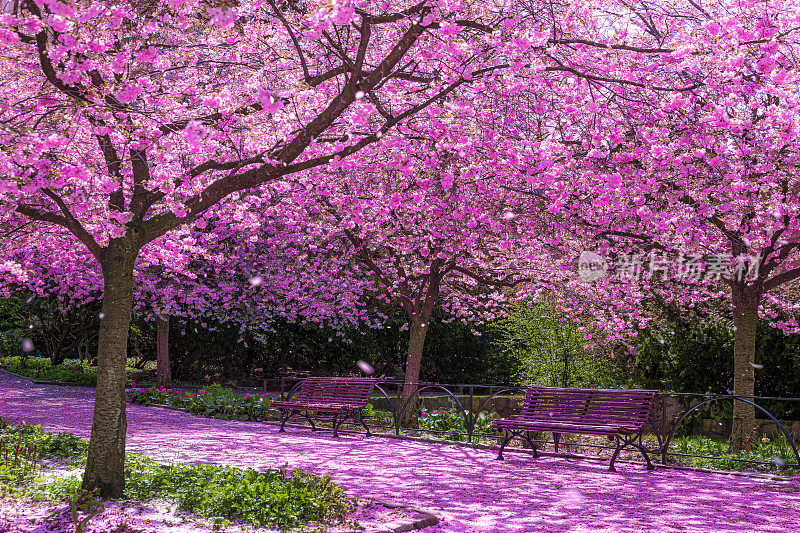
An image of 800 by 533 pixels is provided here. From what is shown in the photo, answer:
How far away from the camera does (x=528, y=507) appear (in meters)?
6.38

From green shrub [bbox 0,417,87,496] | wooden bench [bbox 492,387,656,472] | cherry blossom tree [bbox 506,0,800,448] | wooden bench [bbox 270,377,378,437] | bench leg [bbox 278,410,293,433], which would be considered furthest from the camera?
bench leg [bbox 278,410,293,433]

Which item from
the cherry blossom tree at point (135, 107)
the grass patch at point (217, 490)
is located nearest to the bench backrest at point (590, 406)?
the grass patch at point (217, 490)

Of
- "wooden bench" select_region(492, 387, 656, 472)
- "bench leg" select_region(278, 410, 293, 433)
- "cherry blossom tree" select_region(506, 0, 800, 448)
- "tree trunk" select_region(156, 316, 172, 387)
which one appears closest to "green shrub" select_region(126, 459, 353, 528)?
"wooden bench" select_region(492, 387, 656, 472)

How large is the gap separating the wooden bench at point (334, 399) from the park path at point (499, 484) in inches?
18.2

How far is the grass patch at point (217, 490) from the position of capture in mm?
5328

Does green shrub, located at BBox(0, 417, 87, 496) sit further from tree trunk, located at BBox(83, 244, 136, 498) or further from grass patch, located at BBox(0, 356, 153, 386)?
grass patch, located at BBox(0, 356, 153, 386)

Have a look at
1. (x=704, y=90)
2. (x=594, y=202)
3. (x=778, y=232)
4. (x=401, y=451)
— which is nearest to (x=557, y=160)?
(x=594, y=202)

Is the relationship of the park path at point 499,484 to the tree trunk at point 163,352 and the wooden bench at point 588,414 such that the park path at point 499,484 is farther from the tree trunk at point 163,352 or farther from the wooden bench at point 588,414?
the tree trunk at point 163,352

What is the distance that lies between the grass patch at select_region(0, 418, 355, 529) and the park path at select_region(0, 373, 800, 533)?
78cm

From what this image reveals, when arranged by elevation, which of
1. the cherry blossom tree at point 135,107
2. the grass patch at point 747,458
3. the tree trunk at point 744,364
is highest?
the cherry blossom tree at point 135,107

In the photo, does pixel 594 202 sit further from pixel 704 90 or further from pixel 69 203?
pixel 69 203

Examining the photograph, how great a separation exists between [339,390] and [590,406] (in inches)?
199

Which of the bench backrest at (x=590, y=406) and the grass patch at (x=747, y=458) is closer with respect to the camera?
the bench backrest at (x=590, y=406)

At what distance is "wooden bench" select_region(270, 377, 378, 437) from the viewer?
11945 millimetres
